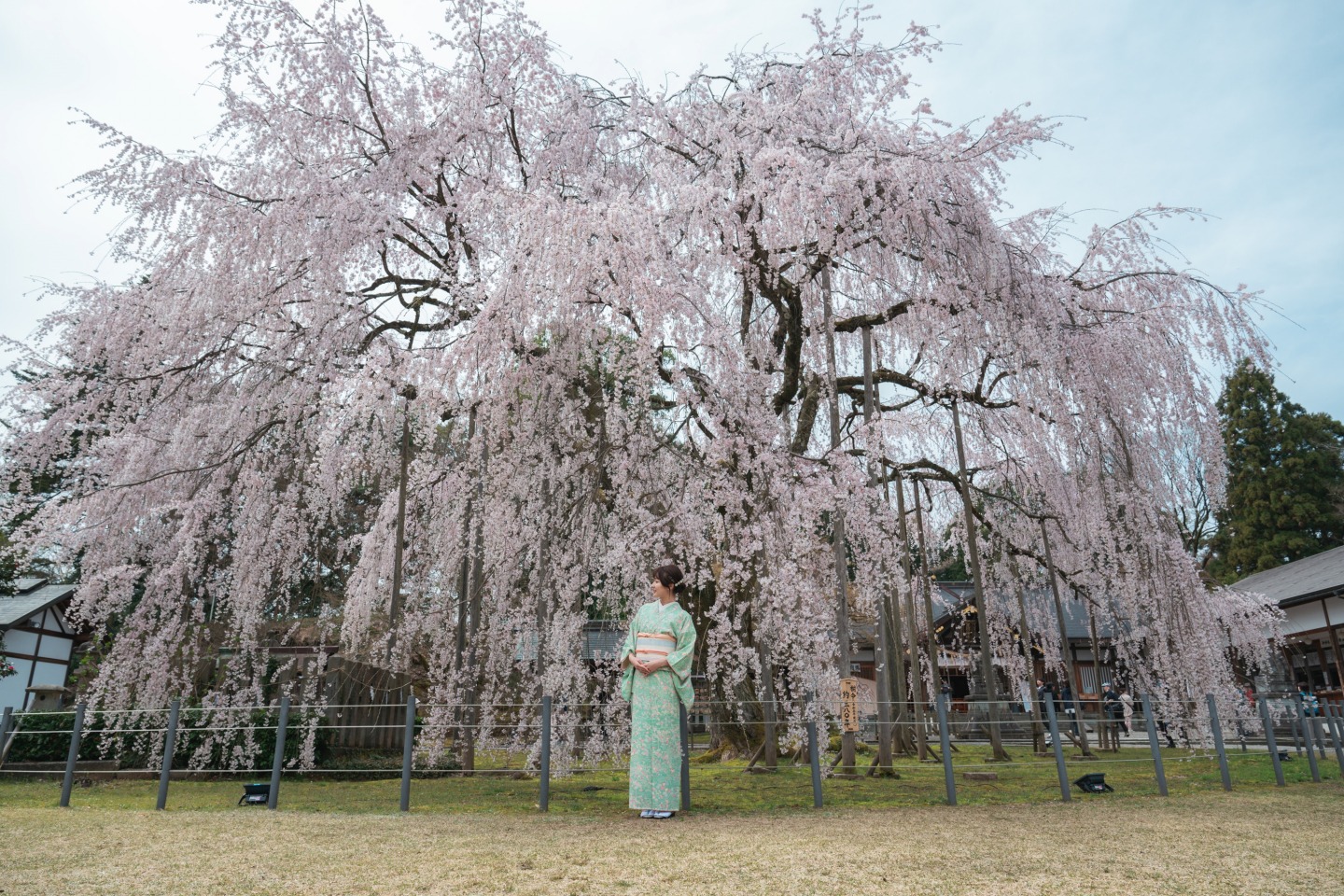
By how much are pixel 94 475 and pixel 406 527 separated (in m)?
3.47

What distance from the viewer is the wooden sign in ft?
27.3

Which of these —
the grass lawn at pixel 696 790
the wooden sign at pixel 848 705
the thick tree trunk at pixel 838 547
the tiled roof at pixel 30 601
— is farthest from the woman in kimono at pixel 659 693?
the tiled roof at pixel 30 601

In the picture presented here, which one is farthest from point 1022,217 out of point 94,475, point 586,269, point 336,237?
point 94,475

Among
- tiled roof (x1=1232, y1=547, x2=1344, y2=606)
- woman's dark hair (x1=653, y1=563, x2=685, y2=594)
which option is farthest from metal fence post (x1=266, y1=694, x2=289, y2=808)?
tiled roof (x1=1232, y1=547, x2=1344, y2=606)

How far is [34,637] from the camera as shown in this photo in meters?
15.5

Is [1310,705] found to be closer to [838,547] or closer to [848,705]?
[848,705]

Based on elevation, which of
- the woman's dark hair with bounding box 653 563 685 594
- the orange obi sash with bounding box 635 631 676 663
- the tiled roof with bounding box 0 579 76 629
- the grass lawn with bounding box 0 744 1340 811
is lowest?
the grass lawn with bounding box 0 744 1340 811

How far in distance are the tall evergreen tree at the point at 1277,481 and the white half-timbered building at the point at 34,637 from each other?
30476mm

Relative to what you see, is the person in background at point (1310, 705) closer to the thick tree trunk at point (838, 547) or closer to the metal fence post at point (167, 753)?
the thick tree trunk at point (838, 547)

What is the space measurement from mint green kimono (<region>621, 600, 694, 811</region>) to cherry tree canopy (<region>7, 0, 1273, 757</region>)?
0.94 meters

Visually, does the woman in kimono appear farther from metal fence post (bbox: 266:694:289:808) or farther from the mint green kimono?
metal fence post (bbox: 266:694:289:808)

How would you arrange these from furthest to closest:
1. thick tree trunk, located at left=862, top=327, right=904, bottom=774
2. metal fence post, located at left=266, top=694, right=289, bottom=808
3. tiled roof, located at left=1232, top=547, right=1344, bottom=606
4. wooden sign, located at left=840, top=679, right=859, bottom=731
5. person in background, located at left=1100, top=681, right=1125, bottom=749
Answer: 1. tiled roof, located at left=1232, top=547, right=1344, bottom=606
2. person in background, located at left=1100, top=681, right=1125, bottom=749
3. thick tree trunk, located at left=862, top=327, right=904, bottom=774
4. wooden sign, located at left=840, top=679, right=859, bottom=731
5. metal fence post, located at left=266, top=694, right=289, bottom=808

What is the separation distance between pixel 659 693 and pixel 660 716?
14cm

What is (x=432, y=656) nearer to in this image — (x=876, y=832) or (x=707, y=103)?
(x=876, y=832)
